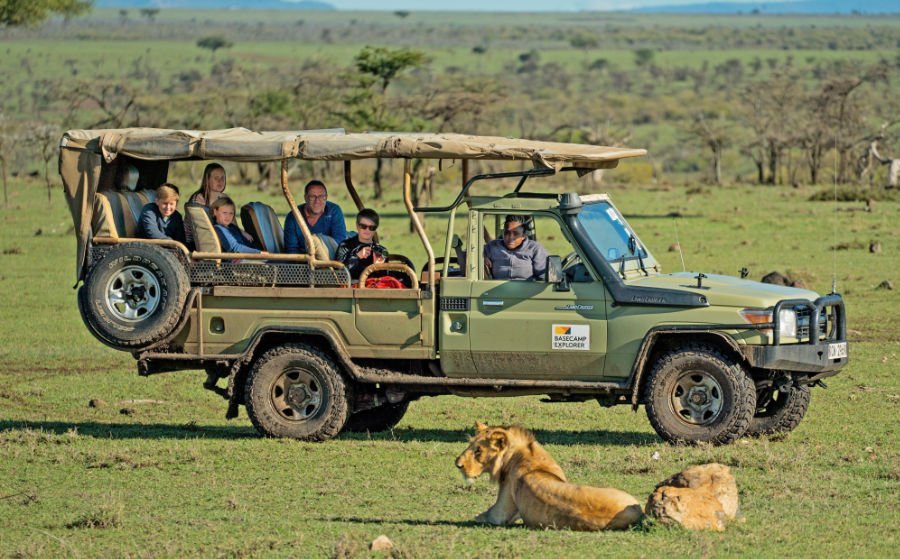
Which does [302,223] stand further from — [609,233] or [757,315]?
[757,315]

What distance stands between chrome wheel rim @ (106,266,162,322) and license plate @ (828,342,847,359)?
479 centimetres

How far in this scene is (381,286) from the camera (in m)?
11.0

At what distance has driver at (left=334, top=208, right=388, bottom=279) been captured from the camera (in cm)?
1117

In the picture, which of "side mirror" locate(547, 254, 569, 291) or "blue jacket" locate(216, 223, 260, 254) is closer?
"side mirror" locate(547, 254, 569, 291)

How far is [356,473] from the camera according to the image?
986cm

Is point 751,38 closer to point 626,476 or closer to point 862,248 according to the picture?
point 862,248

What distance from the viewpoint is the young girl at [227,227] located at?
37.2 ft

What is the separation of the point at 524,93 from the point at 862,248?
63882 mm

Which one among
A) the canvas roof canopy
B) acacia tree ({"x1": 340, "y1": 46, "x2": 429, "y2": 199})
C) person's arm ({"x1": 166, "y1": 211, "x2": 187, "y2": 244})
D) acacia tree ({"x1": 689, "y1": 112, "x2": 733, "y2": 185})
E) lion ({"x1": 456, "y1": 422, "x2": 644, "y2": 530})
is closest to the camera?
lion ({"x1": 456, "y1": 422, "x2": 644, "y2": 530})

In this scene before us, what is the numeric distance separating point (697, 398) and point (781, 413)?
848mm

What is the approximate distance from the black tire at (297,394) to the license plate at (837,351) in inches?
137

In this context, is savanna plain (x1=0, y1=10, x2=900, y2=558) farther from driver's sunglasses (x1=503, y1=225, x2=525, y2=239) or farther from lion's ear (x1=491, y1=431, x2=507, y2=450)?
driver's sunglasses (x1=503, y1=225, x2=525, y2=239)

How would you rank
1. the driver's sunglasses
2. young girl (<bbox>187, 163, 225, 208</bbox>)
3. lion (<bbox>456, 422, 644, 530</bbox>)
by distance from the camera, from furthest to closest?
young girl (<bbox>187, 163, 225, 208</bbox>), the driver's sunglasses, lion (<bbox>456, 422, 644, 530</bbox>)

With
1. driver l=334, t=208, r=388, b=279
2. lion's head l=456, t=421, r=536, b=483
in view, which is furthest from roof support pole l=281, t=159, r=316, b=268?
lion's head l=456, t=421, r=536, b=483
